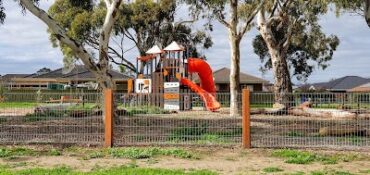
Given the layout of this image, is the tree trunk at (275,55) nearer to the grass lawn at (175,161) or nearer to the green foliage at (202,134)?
the green foliage at (202,134)

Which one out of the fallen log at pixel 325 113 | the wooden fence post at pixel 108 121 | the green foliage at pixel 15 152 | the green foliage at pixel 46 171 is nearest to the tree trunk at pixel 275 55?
the fallen log at pixel 325 113

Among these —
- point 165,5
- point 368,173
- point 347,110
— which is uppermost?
point 165,5

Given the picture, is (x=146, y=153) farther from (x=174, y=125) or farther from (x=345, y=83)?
(x=345, y=83)

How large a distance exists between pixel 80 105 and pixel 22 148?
6.63 ft

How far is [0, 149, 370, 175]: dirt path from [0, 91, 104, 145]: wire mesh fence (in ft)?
7.47

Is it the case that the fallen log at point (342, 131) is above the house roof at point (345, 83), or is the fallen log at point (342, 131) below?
below

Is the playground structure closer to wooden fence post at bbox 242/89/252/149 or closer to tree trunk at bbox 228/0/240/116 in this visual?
tree trunk at bbox 228/0/240/116

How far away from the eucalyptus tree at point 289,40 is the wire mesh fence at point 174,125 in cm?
174

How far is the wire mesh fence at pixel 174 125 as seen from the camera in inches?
564

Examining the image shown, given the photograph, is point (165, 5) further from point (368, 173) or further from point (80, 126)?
point (368, 173)

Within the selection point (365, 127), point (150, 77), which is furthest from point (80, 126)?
point (150, 77)

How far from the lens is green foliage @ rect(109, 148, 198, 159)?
12.5 meters

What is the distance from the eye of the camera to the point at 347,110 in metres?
13.6

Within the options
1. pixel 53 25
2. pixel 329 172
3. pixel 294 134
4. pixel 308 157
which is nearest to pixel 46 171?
pixel 329 172
